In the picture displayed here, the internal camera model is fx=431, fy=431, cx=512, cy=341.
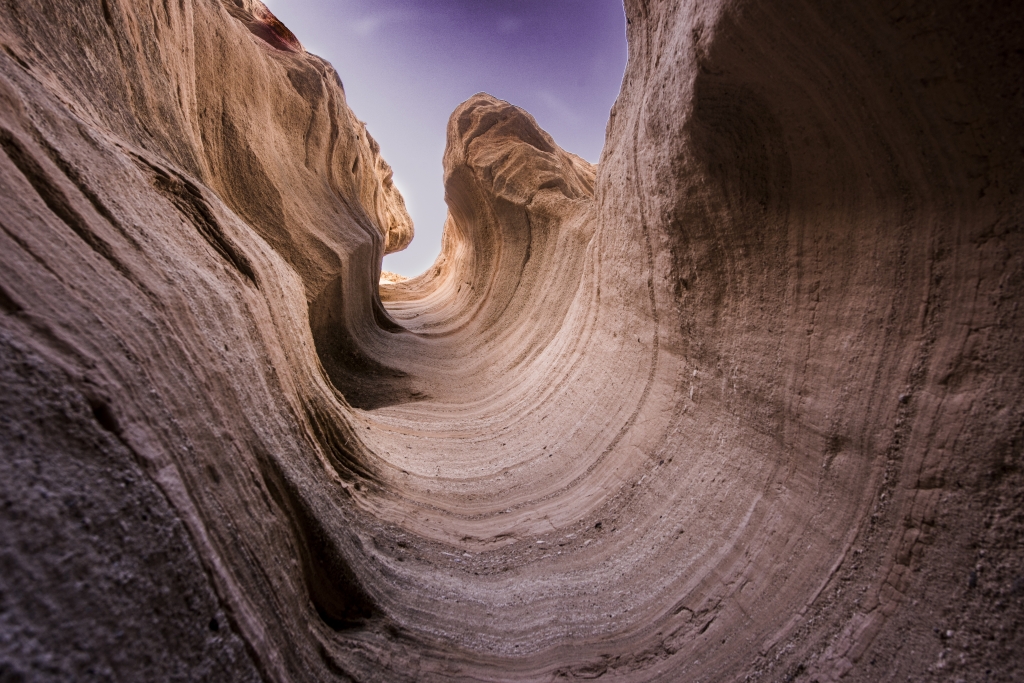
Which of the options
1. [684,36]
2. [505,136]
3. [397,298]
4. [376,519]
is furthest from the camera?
[397,298]

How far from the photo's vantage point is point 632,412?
9.25 feet

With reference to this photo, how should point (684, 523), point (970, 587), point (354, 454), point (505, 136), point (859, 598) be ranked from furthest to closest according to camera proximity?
point (505, 136) → point (354, 454) → point (684, 523) → point (859, 598) → point (970, 587)

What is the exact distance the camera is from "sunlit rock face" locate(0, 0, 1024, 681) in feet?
3.69

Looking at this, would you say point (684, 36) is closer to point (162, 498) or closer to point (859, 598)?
point (859, 598)

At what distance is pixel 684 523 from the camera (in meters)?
2.20

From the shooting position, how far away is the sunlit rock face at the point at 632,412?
1125 mm

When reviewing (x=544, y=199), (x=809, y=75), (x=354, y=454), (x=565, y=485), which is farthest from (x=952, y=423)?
(x=544, y=199)

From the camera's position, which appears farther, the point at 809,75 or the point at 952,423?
the point at 809,75

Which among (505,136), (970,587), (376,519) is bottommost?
(376,519)

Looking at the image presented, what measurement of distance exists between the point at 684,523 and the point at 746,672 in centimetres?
63

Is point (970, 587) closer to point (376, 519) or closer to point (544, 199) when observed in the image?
point (376, 519)

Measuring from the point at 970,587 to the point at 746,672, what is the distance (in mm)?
805

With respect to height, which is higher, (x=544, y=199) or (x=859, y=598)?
(x=544, y=199)

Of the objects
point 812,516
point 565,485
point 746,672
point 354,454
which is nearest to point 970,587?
point 812,516
